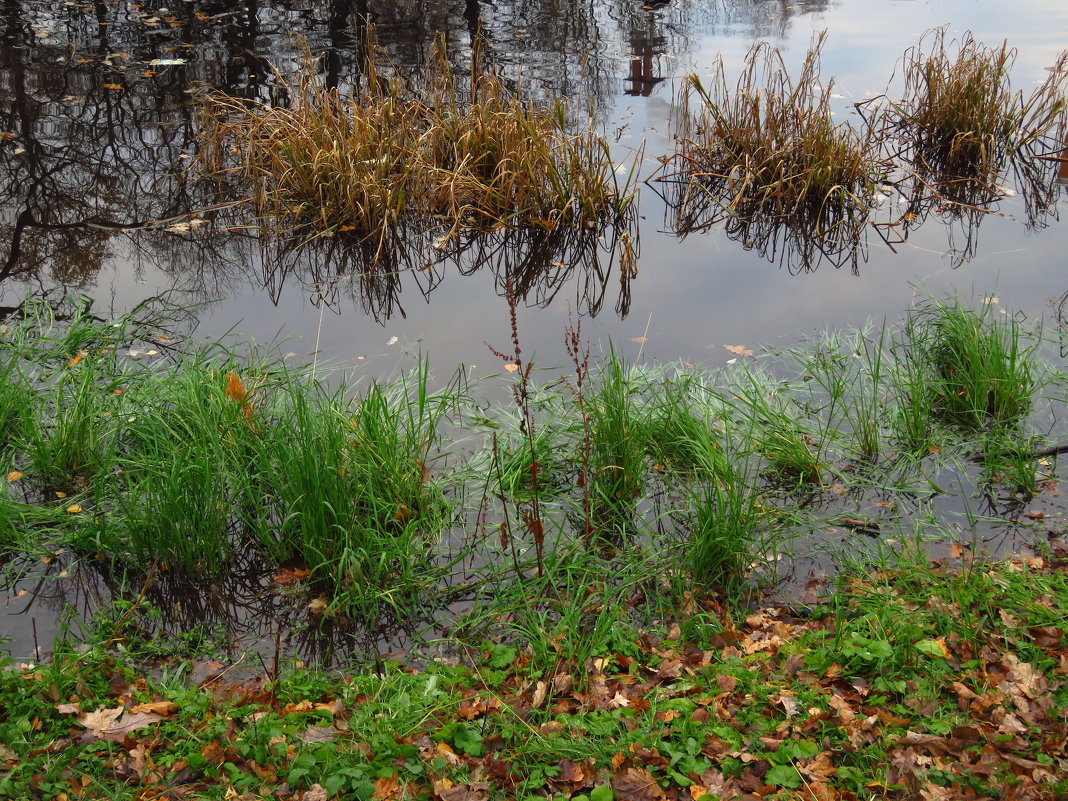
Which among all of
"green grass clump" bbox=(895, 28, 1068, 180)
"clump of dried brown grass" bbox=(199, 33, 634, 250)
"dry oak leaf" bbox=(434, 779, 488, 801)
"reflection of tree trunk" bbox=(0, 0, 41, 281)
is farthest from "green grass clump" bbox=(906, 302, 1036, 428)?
"reflection of tree trunk" bbox=(0, 0, 41, 281)

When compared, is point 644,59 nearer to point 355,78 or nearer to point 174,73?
point 355,78

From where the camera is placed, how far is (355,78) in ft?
32.3

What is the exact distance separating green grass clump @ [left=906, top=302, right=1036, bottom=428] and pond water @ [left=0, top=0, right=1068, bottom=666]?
859 millimetres

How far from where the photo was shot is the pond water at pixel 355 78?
6.25m

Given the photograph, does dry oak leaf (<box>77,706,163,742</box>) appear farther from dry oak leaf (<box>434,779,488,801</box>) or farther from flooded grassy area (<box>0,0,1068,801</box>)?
dry oak leaf (<box>434,779,488,801</box>)

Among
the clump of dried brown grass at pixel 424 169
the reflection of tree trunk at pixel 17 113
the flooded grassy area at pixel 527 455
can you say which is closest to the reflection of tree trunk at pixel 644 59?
the flooded grassy area at pixel 527 455

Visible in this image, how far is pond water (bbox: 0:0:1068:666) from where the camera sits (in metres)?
6.25

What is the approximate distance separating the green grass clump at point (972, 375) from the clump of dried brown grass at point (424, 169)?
2798 millimetres

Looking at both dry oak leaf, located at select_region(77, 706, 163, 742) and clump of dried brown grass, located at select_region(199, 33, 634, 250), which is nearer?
dry oak leaf, located at select_region(77, 706, 163, 742)

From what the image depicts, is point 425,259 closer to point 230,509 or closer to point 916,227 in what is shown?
point 230,509

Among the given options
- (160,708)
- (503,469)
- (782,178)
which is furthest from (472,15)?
(160,708)

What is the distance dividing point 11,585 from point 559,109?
496 centimetres

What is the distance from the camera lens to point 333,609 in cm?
385

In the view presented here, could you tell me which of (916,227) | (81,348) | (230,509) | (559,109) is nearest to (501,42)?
(559,109)
